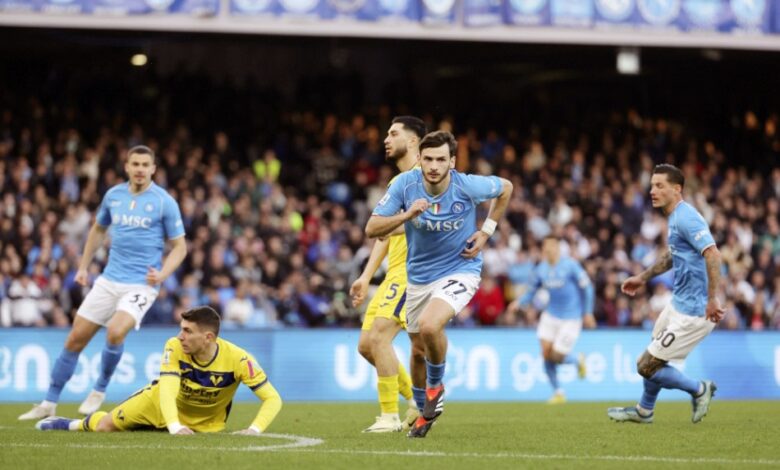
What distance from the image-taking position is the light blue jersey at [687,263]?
485 inches

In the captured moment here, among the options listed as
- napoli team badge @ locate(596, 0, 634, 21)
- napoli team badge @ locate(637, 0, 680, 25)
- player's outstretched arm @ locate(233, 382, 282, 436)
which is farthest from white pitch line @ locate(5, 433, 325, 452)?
napoli team badge @ locate(637, 0, 680, 25)

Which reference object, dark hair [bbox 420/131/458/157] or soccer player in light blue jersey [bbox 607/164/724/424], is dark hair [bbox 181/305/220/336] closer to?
dark hair [bbox 420/131/458/157]

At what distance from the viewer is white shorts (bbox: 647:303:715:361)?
1258 centimetres

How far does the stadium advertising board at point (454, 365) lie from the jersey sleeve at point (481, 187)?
29.9 ft

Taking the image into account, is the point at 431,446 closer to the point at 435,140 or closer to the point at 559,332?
the point at 435,140

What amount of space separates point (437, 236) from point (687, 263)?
115 inches

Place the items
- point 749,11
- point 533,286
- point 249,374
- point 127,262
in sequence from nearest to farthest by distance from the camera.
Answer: point 249,374, point 127,262, point 533,286, point 749,11

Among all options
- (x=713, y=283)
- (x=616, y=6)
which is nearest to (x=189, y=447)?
(x=713, y=283)

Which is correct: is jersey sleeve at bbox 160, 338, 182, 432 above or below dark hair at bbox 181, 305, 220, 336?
below

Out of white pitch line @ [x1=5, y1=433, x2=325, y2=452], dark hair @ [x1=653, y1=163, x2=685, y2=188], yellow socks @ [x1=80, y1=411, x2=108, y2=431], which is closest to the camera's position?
white pitch line @ [x1=5, y1=433, x2=325, y2=452]

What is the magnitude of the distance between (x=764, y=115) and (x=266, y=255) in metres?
14.2

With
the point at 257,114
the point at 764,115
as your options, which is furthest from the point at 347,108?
the point at 764,115

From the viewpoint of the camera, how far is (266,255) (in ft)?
78.0

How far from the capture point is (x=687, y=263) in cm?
1253
